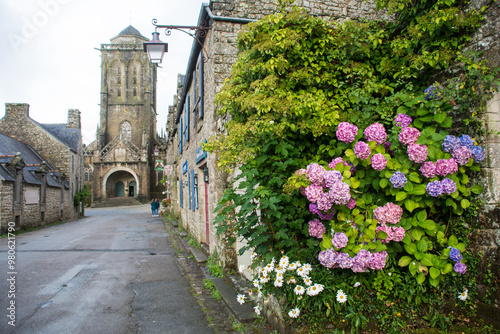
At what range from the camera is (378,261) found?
112 inches

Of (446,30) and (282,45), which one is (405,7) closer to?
(446,30)

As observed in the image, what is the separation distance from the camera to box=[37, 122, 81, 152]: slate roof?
28.7m

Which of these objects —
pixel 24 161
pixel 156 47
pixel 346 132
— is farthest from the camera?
pixel 24 161

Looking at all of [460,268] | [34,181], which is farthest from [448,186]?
[34,181]

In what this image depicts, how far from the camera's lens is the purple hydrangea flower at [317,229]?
322 centimetres

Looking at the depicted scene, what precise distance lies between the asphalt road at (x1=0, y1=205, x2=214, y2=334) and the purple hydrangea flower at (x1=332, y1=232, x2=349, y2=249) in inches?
76.9

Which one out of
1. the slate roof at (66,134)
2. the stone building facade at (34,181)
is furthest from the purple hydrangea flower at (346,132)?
the slate roof at (66,134)

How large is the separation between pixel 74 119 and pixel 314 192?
33.3 metres

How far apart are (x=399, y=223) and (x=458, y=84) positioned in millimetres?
1415

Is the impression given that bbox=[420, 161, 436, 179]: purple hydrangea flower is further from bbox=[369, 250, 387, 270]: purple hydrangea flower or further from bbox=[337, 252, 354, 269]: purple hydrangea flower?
bbox=[337, 252, 354, 269]: purple hydrangea flower

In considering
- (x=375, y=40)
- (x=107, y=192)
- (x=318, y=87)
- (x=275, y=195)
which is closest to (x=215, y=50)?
(x=318, y=87)

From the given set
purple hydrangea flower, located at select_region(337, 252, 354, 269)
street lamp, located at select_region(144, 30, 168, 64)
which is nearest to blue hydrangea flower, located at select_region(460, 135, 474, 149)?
purple hydrangea flower, located at select_region(337, 252, 354, 269)

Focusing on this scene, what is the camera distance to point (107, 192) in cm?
4694

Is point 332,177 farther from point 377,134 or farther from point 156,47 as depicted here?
point 156,47
